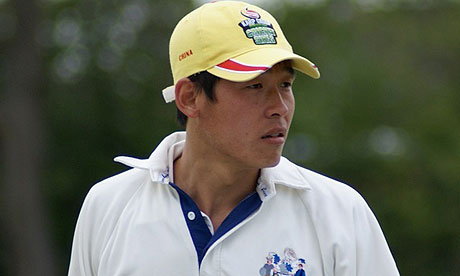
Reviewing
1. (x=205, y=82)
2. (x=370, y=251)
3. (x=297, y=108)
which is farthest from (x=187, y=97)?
(x=297, y=108)

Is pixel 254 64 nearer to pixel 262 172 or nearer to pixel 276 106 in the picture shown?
pixel 276 106

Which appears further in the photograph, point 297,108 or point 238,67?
point 297,108

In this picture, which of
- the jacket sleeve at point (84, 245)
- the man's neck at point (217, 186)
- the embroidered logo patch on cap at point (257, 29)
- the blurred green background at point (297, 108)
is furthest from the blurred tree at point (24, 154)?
the embroidered logo patch on cap at point (257, 29)

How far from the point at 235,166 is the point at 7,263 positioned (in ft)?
36.8

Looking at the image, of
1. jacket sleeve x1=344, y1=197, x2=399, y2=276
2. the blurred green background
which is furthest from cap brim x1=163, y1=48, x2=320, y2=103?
the blurred green background

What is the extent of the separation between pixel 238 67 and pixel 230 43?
0.12 m

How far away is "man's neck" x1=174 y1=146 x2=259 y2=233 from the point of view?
10.5ft

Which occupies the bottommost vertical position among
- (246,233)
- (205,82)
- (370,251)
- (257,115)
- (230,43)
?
(370,251)

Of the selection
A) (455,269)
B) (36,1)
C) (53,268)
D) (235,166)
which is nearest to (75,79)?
(36,1)

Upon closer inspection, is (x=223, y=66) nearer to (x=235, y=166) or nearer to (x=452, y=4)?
(x=235, y=166)

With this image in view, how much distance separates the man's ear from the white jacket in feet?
0.68

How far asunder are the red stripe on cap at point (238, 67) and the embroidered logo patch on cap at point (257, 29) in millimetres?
119

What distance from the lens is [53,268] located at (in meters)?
13.2

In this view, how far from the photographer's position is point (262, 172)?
3221mm
